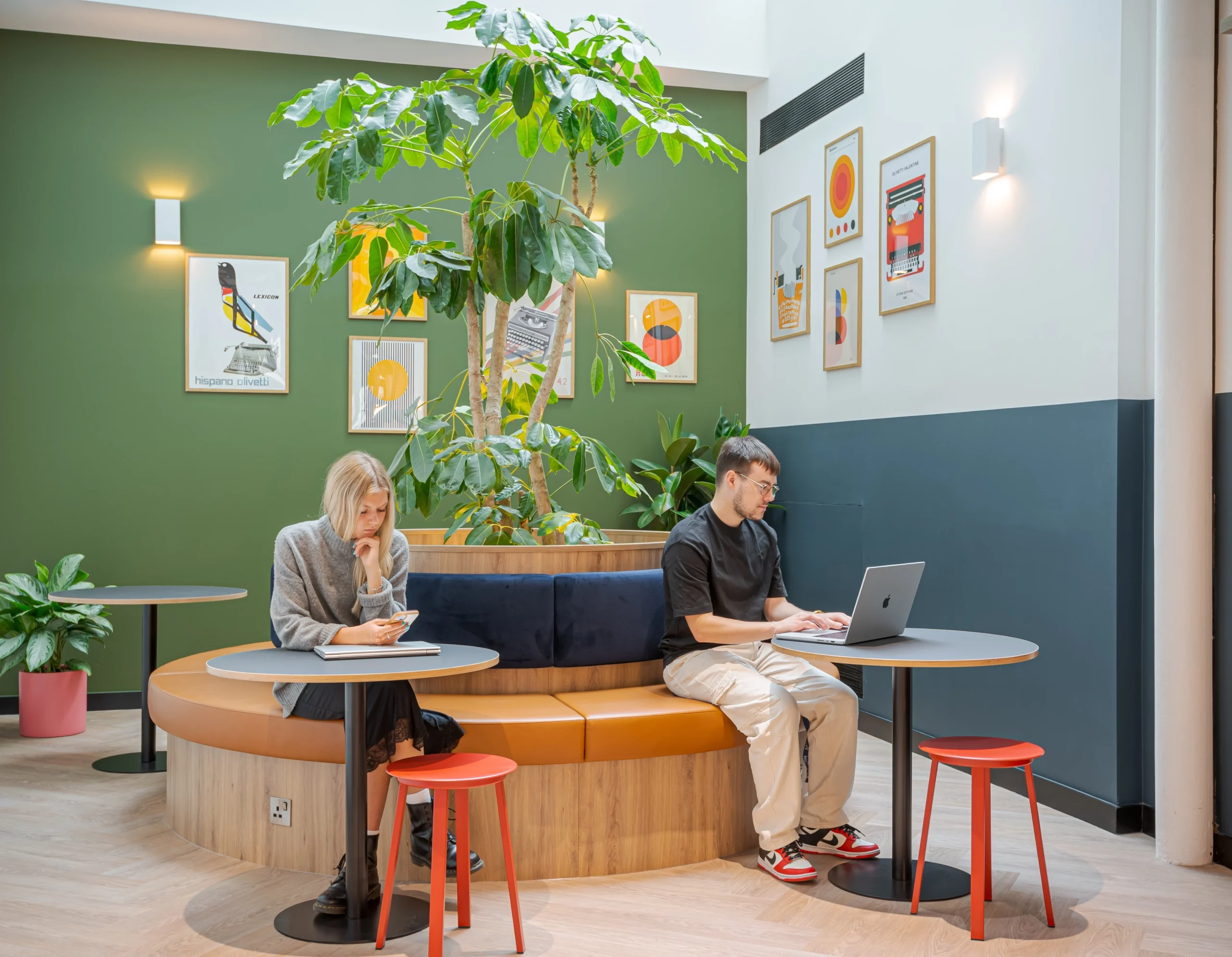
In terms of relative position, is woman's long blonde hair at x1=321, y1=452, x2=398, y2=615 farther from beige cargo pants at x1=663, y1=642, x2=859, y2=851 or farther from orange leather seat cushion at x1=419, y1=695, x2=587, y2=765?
beige cargo pants at x1=663, y1=642, x2=859, y2=851

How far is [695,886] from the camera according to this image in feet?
10.7

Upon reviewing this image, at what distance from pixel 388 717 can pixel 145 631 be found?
2186 millimetres

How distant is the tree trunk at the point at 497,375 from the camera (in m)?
4.41

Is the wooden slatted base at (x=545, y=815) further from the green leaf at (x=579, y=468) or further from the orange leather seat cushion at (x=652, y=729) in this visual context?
the green leaf at (x=579, y=468)

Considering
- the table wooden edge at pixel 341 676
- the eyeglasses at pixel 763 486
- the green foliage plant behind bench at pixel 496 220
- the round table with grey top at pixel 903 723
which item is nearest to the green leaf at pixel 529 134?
the green foliage plant behind bench at pixel 496 220

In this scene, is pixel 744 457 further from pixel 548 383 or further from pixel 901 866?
pixel 901 866

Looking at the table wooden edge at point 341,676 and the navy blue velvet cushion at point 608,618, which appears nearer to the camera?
the table wooden edge at point 341,676

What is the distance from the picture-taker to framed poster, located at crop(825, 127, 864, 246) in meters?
5.44

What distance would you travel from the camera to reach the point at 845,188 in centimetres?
557

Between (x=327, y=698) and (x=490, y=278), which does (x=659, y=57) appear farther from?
(x=327, y=698)

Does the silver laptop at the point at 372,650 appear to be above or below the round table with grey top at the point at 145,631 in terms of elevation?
above

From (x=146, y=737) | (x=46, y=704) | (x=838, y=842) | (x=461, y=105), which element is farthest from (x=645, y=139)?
(x=46, y=704)

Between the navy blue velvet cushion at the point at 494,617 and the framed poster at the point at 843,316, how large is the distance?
2511mm

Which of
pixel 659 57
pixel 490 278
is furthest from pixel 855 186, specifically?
pixel 490 278
